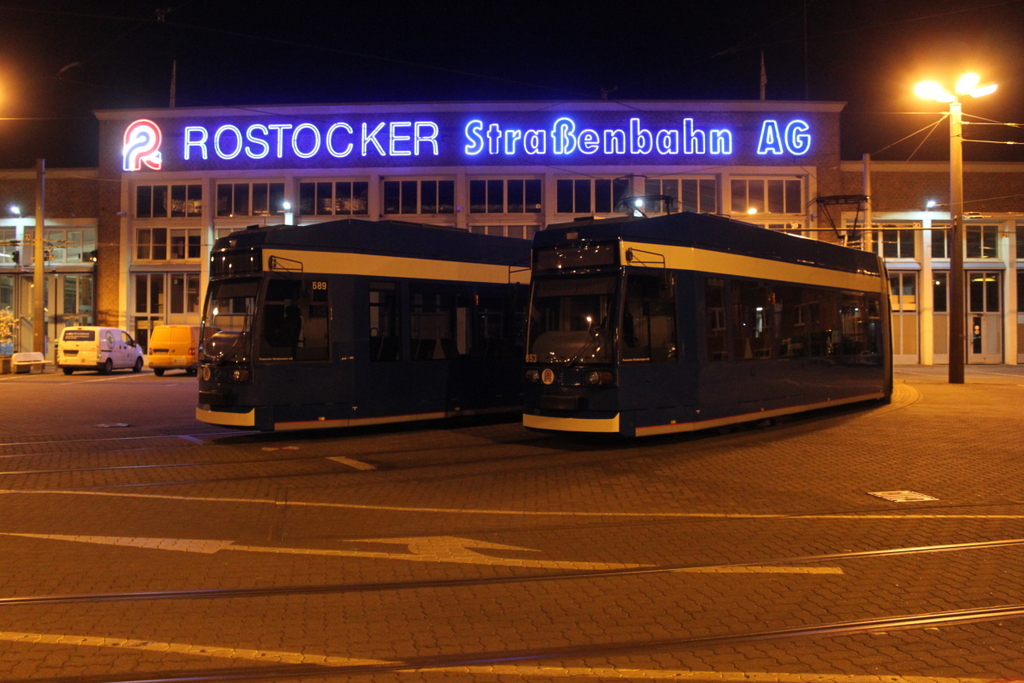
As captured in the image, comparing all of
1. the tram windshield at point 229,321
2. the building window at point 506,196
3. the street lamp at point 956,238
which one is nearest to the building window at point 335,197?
the building window at point 506,196

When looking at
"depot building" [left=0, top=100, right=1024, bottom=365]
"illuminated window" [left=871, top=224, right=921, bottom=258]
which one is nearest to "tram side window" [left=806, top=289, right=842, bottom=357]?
"depot building" [left=0, top=100, right=1024, bottom=365]

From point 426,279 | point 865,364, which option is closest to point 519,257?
point 426,279

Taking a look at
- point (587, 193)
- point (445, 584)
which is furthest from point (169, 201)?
point (445, 584)

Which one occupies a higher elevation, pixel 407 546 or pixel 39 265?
pixel 39 265

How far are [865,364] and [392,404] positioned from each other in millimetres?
10812

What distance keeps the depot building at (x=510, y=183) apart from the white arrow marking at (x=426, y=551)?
33709 millimetres

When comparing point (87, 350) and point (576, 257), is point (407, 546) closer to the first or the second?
point (576, 257)

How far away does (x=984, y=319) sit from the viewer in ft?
140

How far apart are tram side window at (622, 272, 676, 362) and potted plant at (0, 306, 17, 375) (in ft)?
104

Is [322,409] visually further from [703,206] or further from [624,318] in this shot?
[703,206]

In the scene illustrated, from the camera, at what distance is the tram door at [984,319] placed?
42500 millimetres

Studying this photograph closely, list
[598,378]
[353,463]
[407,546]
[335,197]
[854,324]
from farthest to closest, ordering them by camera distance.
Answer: [335,197] → [854,324] → [598,378] → [353,463] → [407,546]

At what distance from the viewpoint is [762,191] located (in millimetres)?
41125

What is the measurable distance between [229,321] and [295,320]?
0.97 metres
